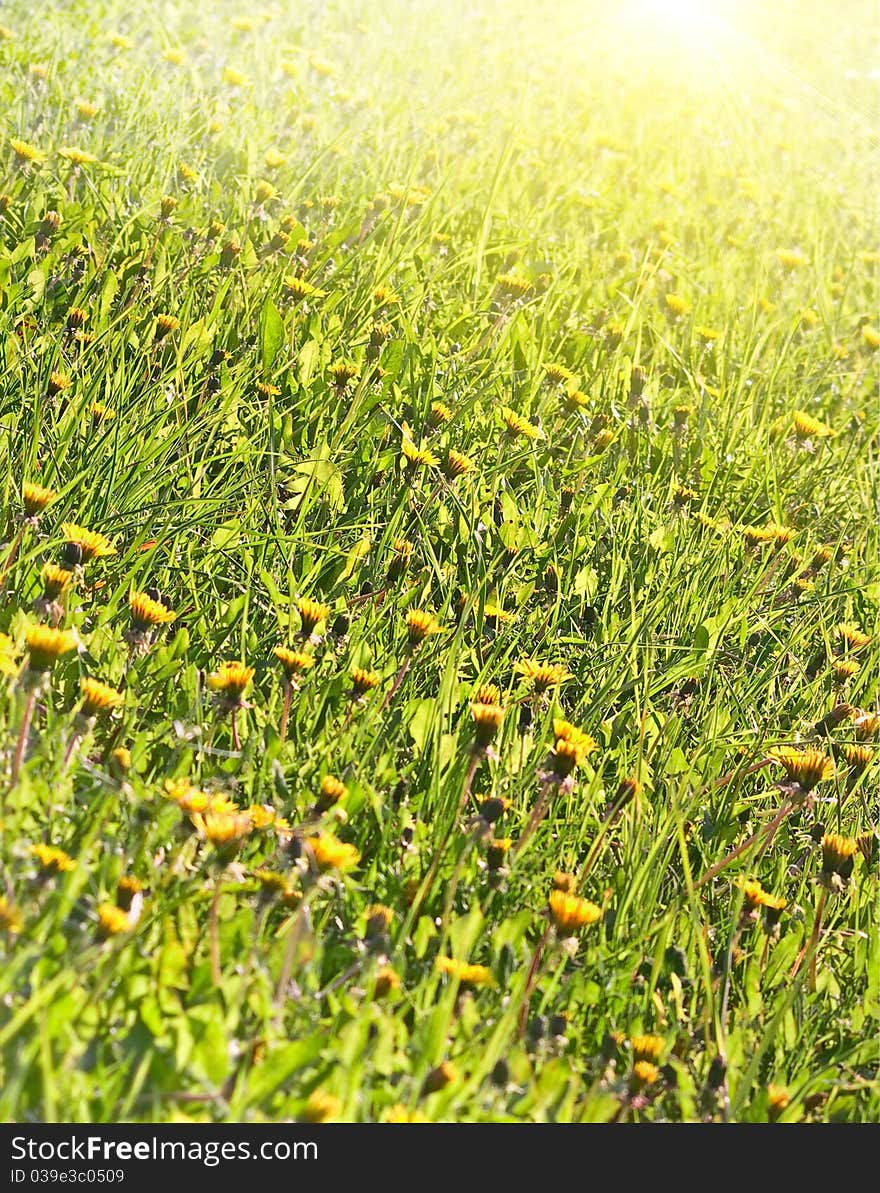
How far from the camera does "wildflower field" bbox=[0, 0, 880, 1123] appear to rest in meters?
1.42

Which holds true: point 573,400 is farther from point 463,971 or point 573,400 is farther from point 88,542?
point 463,971

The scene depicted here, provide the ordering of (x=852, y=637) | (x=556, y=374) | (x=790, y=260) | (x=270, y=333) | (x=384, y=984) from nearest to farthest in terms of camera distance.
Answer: (x=384, y=984), (x=852, y=637), (x=270, y=333), (x=556, y=374), (x=790, y=260)

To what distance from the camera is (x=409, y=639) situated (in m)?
2.07

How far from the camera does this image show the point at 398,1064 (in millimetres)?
1389

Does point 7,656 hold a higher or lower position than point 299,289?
lower

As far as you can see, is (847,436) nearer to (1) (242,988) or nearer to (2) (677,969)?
(2) (677,969)

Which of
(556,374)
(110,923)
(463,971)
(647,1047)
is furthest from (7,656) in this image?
(556,374)

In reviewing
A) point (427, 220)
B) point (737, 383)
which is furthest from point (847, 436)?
point (427, 220)

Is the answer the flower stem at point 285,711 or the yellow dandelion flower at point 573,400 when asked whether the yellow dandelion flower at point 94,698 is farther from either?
the yellow dandelion flower at point 573,400

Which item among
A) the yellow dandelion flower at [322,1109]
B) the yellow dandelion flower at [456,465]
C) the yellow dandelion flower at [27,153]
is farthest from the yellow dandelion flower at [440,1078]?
the yellow dandelion flower at [27,153]

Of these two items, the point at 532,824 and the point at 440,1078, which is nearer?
the point at 440,1078

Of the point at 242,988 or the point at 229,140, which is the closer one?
the point at 242,988

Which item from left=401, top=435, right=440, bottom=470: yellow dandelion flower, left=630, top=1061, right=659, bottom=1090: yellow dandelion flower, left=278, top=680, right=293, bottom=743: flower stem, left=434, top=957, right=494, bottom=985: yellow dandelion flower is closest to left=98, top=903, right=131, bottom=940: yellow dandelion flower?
left=434, top=957, right=494, bottom=985: yellow dandelion flower
